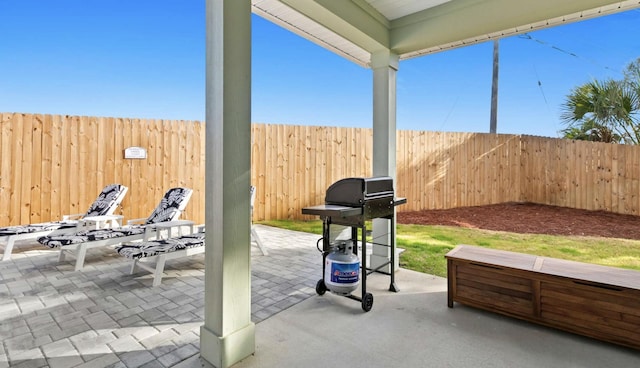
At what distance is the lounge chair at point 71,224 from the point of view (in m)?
4.25

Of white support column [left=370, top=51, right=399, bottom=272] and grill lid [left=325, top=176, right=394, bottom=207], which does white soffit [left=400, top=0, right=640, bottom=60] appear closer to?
white support column [left=370, top=51, right=399, bottom=272]

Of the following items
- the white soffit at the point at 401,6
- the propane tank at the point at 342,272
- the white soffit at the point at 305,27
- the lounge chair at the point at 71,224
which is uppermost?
the white soffit at the point at 401,6

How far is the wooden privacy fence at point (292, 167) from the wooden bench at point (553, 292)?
16.2 feet

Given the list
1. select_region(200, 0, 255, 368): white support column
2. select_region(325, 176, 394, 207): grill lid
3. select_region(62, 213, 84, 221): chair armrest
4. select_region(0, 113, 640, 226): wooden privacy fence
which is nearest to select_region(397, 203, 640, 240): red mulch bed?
select_region(0, 113, 640, 226): wooden privacy fence

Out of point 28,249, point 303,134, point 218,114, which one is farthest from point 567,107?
point 28,249

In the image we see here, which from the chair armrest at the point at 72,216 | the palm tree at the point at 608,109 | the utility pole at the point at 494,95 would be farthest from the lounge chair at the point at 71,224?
the palm tree at the point at 608,109

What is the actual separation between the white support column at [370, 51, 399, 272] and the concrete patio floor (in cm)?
58

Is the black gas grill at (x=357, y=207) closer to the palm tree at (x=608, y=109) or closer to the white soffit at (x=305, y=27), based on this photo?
the white soffit at (x=305, y=27)

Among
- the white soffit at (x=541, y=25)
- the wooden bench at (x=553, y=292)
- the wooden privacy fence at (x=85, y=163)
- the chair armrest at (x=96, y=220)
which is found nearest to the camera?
the wooden bench at (x=553, y=292)

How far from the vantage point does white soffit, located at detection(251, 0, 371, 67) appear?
309cm

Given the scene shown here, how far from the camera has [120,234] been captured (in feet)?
13.9

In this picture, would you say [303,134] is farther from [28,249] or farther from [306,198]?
[28,249]

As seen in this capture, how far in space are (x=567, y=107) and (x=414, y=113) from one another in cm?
733

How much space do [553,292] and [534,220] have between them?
5.14 metres
